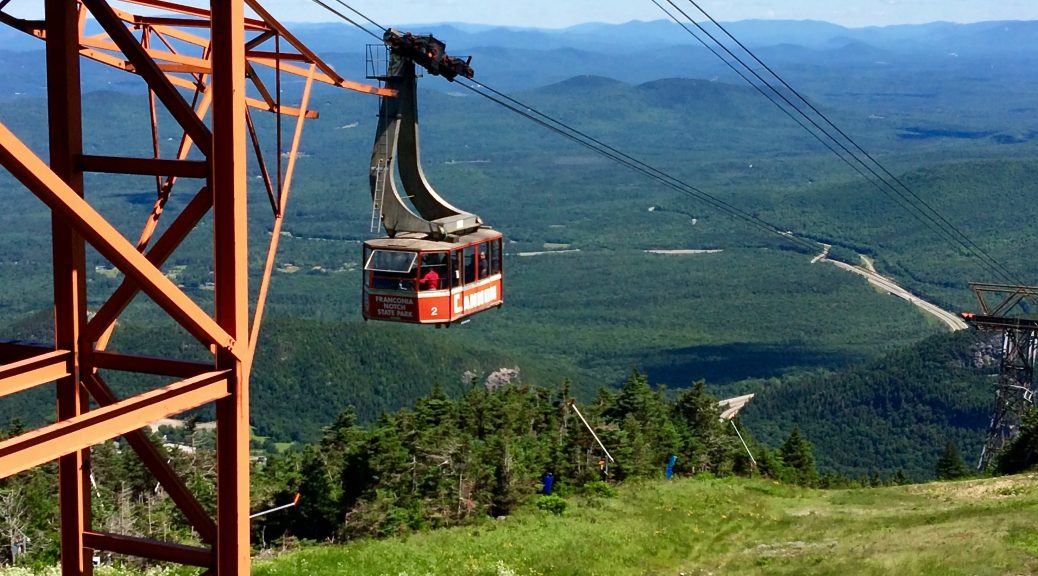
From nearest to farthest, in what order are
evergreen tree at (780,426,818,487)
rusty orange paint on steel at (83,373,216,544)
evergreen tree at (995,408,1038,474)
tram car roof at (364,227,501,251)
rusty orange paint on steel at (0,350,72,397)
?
rusty orange paint on steel at (0,350,72,397), rusty orange paint on steel at (83,373,216,544), tram car roof at (364,227,501,251), evergreen tree at (995,408,1038,474), evergreen tree at (780,426,818,487)

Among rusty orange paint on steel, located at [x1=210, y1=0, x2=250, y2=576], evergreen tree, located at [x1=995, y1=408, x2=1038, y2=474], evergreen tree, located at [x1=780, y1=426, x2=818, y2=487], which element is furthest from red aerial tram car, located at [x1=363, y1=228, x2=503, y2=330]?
evergreen tree, located at [x1=780, y1=426, x2=818, y2=487]

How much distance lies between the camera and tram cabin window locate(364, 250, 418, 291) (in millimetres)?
23312

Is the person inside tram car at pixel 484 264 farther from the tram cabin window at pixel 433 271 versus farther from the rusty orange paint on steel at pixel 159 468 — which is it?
the rusty orange paint on steel at pixel 159 468

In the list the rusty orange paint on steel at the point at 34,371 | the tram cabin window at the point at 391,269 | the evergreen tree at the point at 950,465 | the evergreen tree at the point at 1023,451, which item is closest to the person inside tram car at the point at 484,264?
the tram cabin window at the point at 391,269

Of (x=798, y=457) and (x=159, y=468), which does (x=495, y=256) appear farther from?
(x=798, y=457)

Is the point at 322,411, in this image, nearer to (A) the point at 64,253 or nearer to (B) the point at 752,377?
(B) the point at 752,377

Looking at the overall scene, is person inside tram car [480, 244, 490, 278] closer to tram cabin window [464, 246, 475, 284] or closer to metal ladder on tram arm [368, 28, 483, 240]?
tram cabin window [464, 246, 475, 284]

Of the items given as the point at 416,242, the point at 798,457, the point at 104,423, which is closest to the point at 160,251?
the point at 104,423

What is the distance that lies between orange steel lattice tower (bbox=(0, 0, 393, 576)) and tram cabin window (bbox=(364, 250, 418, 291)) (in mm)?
11410

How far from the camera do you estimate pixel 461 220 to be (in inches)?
958

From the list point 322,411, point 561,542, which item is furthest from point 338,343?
point 561,542

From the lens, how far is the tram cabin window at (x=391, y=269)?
23312 mm

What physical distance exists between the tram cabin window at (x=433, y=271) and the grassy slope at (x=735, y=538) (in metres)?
5.51

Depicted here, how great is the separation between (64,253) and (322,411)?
403 feet
